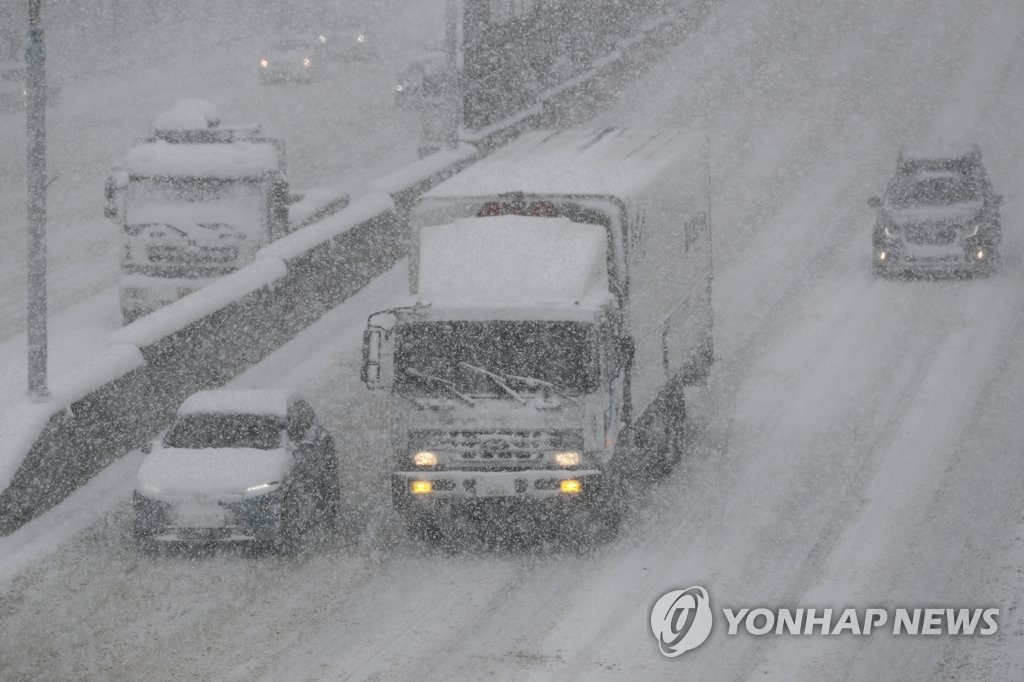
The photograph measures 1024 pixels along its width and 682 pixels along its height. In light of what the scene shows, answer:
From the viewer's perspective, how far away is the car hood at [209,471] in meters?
15.3

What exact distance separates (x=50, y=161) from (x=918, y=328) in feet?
77.8

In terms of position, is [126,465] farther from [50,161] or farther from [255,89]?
[255,89]

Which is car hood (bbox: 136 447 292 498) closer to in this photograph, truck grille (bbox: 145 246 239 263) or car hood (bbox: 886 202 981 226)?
truck grille (bbox: 145 246 239 263)

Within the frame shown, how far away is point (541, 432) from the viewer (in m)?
15.2

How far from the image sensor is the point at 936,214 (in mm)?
27109

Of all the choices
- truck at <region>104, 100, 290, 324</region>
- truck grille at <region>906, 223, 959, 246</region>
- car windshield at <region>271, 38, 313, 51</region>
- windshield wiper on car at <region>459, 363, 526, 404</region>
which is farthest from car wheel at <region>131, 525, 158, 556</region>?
car windshield at <region>271, 38, 313, 51</region>

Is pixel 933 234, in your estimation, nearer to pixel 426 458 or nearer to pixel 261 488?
pixel 426 458

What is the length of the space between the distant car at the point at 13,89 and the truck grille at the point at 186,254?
25496mm

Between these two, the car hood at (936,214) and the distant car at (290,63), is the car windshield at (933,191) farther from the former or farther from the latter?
the distant car at (290,63)

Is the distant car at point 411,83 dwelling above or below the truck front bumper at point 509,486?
above

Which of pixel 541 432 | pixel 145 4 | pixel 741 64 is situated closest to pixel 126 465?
pixel 541 432

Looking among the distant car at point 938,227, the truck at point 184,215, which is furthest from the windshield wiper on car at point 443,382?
the distant car at point 938,227

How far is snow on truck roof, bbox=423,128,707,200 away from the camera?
16547 mm

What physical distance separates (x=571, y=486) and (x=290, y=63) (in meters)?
38.1
